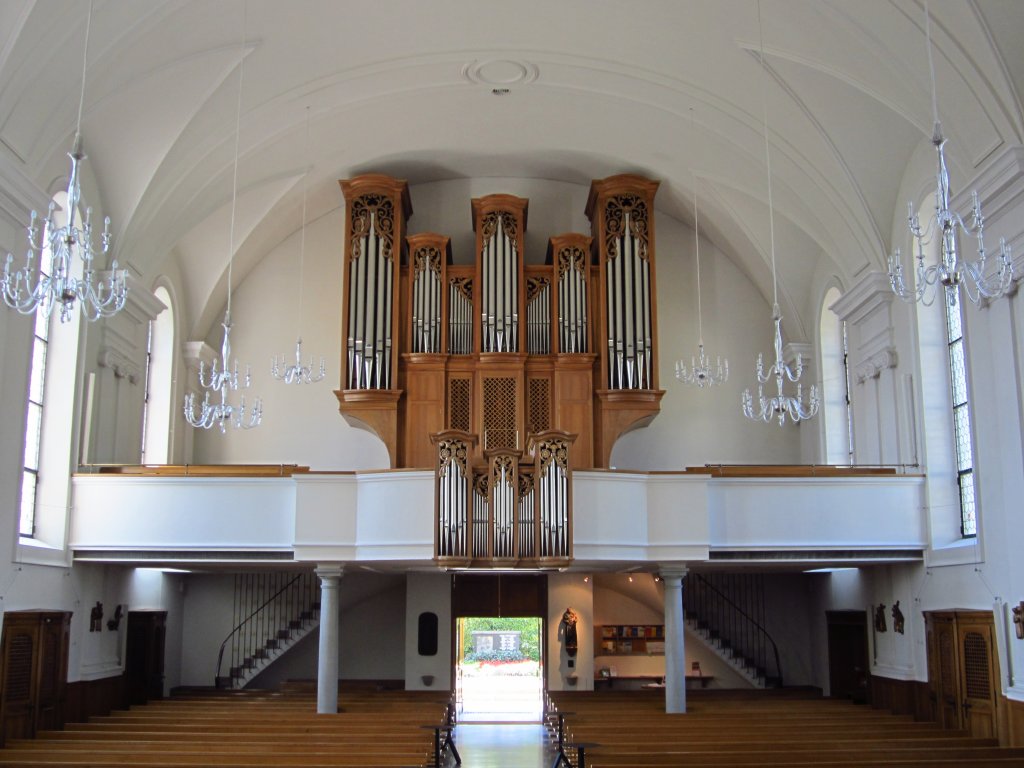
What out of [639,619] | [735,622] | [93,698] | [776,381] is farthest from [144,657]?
[776,381]

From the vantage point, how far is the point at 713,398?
2272 centimetres

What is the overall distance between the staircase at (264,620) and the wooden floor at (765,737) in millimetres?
6377

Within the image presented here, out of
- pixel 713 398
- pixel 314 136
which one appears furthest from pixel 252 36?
pixel 713 398

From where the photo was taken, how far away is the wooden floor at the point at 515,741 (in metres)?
13.0

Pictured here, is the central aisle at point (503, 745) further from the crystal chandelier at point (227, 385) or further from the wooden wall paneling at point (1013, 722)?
the wooden wall paneling at point (1013, 722)

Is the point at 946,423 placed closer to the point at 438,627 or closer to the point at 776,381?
the point at 776,381

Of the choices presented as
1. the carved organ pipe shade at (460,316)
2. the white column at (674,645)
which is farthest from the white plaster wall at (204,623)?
the white column at (674,645)

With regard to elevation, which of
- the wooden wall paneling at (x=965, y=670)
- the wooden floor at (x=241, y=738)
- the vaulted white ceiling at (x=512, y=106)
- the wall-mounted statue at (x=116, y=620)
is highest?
the vaulted white ceiling at (x=512, y=106)

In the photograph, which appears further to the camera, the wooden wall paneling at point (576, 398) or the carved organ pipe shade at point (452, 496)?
the wooden wall paneling at point (576, 398)

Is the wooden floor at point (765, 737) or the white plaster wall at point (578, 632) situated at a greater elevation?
the white plaster wall at point (578, 632)

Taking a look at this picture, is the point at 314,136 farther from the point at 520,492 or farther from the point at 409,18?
the point at 520,492

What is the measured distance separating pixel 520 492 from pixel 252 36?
7732mm

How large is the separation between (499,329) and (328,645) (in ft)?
22.1

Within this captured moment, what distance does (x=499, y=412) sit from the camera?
20.5 meters
